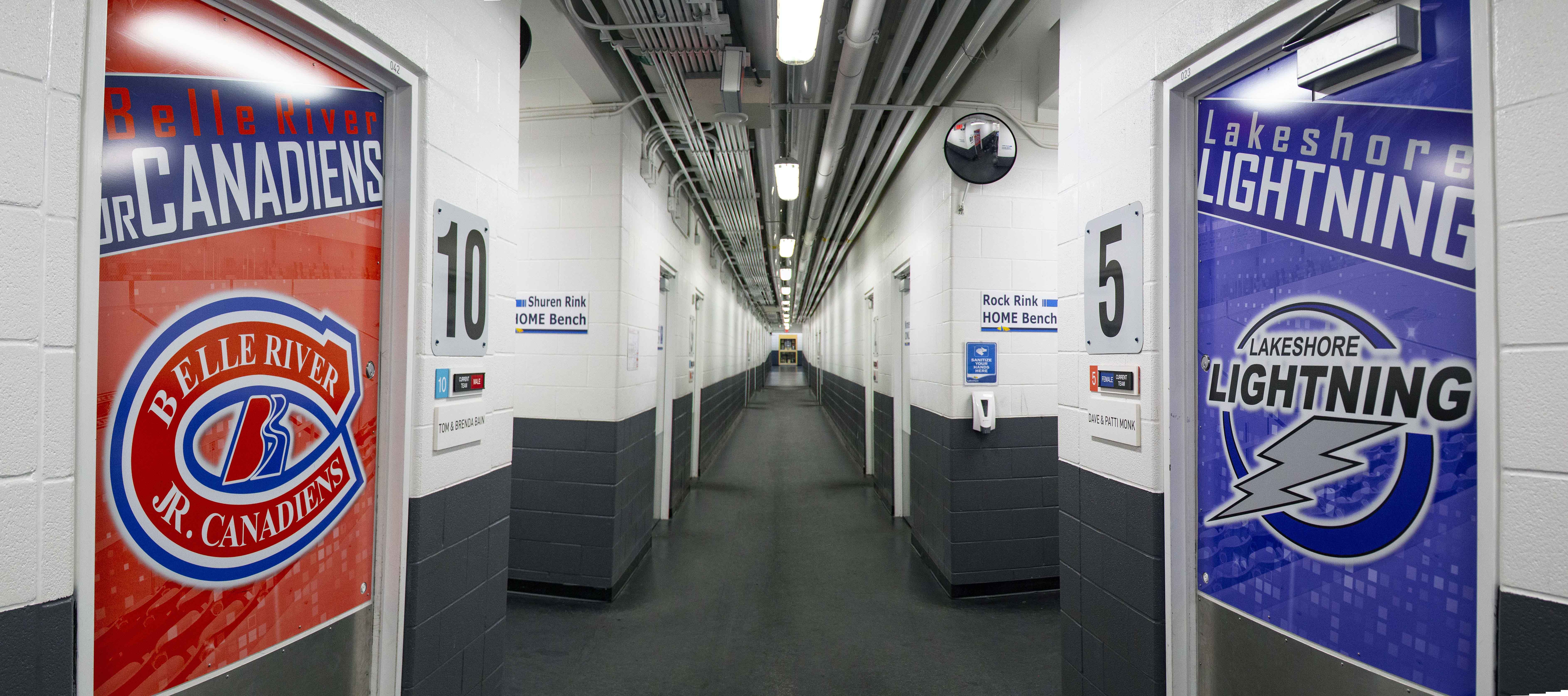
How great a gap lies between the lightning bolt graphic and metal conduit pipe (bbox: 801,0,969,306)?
1.95 m

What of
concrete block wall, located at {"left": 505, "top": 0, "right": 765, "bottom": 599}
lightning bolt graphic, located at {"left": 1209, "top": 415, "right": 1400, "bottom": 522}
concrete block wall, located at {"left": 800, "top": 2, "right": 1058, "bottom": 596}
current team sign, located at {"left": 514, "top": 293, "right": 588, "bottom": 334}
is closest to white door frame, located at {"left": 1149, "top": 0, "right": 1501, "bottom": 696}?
lightning bolt graphic, located at {"left": 1209, "top": 415, "right": 1400, "bottom": 522}

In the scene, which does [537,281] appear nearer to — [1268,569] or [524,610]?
[524,610]

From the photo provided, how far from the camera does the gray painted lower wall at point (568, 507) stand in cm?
346

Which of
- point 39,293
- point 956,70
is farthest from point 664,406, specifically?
point 39,293

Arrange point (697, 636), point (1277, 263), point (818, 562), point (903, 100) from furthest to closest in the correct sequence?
point (818, 562)
point (903, 100)
point (697, 636)
point (1277, 263)

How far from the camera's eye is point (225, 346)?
120 centimetres

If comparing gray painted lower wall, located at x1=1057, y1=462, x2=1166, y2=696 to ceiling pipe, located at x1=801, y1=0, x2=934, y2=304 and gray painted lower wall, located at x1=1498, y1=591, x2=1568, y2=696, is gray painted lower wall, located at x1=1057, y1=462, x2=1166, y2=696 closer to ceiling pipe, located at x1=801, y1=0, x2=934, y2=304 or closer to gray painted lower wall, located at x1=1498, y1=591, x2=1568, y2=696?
gray painted lower wall, located at x1=1498, y1=591, x2=1568, y2=696

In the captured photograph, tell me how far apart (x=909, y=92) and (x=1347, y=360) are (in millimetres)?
2419

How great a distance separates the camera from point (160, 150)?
109 centimetres

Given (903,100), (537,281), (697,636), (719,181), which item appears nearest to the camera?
(697,636)

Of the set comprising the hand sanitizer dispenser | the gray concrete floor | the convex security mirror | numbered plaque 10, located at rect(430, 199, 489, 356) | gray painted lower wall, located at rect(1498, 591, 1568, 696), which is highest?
the convex security mirror

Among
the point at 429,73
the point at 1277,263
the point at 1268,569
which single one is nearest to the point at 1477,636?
the point at 1268,569

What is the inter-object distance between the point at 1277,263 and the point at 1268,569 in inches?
30.0

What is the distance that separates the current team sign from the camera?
139 inches
